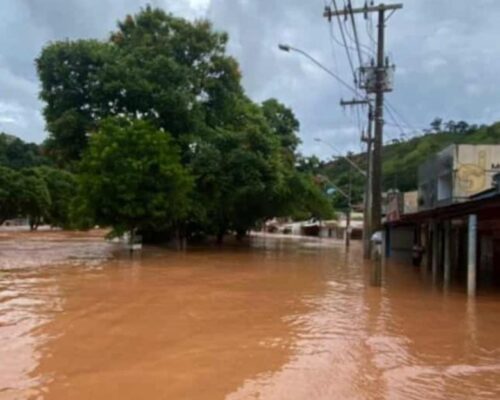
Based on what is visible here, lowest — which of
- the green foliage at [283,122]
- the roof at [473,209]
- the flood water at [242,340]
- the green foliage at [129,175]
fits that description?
the flood water at [242,340]

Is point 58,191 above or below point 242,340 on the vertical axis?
above

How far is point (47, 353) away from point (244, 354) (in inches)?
115

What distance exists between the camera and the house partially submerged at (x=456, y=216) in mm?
21650

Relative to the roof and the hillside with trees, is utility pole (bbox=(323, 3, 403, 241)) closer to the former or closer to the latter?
the roof

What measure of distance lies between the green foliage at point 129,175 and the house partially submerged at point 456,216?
424 inches

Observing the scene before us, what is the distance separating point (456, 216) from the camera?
19.9 meters

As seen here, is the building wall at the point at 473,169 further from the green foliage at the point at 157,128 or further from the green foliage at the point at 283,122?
the green foliage at the point at 283,122

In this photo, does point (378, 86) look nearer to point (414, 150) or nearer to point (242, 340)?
point (242, 340)

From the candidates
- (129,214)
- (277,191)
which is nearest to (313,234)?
(277,191)

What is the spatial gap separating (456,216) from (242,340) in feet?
38.2

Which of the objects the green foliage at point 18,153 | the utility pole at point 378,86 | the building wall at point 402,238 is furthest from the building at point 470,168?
the green foliage at point 18,153

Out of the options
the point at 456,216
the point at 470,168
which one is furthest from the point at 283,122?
the point at 456,216

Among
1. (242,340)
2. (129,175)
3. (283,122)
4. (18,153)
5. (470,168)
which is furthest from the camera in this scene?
(18,153)

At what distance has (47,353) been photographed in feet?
30.6
